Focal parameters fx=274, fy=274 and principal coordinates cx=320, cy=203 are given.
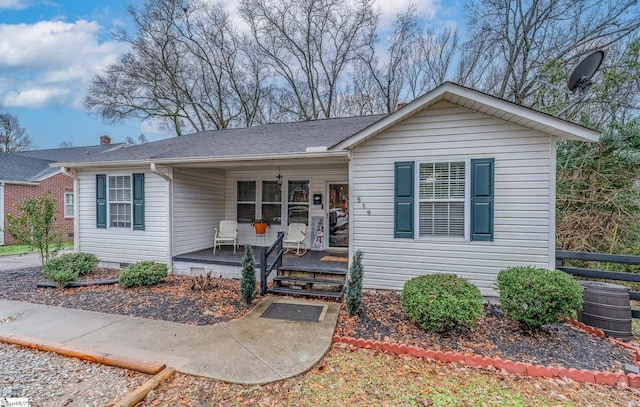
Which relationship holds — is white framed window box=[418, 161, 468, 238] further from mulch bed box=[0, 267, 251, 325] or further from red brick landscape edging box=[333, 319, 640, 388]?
mulch bed box=[0, 267, 251, 325]

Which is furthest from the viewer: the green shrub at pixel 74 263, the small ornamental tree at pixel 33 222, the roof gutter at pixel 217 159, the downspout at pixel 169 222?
the downspout at pixel 169 222

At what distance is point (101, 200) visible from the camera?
24.5ft

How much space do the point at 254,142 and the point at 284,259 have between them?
3.21 metres

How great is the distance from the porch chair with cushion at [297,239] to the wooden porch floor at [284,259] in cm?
22

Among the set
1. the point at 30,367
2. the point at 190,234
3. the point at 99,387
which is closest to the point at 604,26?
the point at 190,234

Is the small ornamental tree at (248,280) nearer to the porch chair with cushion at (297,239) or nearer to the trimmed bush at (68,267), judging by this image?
the porch chair with cushion at (297,239)

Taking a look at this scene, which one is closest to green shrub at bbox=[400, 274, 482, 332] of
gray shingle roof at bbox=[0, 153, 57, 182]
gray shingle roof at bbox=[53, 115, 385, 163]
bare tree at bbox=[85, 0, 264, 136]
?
gray shingle roof at bbox=[53, 115, 385, 163]

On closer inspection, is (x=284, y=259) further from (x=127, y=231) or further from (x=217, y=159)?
(x=127, y=231)

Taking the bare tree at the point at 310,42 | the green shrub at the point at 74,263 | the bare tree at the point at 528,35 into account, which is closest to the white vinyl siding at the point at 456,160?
the green shrub at the point at 74,263

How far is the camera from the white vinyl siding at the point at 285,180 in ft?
25.6

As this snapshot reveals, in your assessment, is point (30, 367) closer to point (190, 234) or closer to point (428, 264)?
point (190, 234)

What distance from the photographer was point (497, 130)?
4.74 metres

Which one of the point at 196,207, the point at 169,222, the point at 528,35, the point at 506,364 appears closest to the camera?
the point at 506,364

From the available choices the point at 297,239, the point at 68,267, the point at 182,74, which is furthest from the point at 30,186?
the point at 297,239
